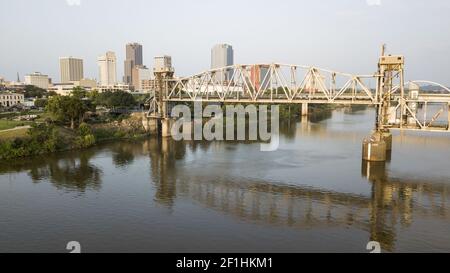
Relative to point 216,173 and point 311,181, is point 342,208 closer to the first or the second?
point 311,181

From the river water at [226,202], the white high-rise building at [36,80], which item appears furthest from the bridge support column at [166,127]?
the white high-rise building at [36,80]

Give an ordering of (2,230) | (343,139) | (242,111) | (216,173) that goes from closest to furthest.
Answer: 1. (2,230)
2. (216,173)
3. (343,139)
4. (242,111)

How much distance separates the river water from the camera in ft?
59.9

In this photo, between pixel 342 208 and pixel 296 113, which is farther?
pixel 296 113

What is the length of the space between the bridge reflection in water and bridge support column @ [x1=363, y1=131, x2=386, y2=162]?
2399mm

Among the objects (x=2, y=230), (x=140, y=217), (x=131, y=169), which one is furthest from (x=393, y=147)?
(x=2, y=230)

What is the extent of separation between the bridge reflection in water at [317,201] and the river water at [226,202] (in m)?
0.06

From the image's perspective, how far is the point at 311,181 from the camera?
28219 mm

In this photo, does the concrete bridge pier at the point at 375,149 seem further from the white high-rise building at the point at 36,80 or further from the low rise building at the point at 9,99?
the white high-rise building at the point at 36,80

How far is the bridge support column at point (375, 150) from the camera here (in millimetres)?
33719

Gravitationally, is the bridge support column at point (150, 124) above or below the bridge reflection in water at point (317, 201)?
above

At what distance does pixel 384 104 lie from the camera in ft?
115

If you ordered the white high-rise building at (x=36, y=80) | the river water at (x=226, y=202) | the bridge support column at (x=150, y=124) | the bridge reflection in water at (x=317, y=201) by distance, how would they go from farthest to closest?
the white high-rise building at (x=36, y=80)
the bridge support column at (x=150, y=124)
the bridge reflection in water at (x=317, y=201)
the river water at (x=226, y=202)

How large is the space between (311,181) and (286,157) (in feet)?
29.5
